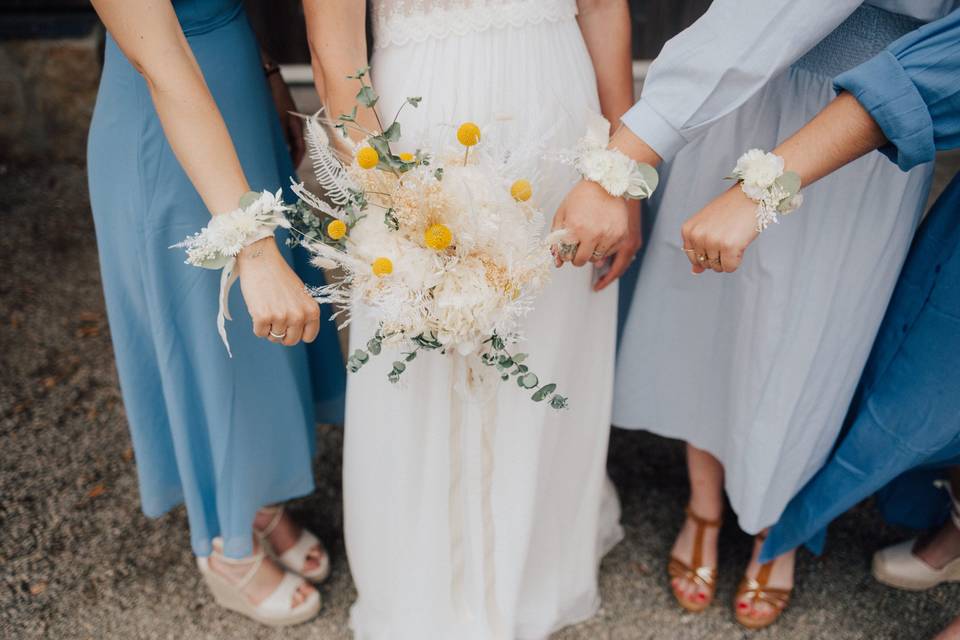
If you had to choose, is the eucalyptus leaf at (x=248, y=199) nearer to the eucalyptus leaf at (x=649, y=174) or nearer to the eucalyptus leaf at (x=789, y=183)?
the eucalyptus leaf at (x=649, y=174)

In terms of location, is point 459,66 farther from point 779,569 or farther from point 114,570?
point 114,570

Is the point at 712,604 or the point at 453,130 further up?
the point at 453,130

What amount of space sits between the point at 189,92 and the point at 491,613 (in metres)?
1.38

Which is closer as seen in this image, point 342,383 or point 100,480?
point 342,383

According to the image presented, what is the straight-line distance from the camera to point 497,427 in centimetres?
180

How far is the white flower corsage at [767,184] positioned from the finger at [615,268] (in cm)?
42

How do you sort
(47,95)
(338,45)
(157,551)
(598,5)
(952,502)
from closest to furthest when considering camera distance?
(338,45) → (598,5) → (952,502) → (157,551) → (47,95)

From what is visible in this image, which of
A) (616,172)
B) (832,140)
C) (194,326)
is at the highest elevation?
(832,140)

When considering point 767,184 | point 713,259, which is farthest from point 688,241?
point 767,184

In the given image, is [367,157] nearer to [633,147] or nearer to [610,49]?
[633,147]

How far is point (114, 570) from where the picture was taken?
90.9 inches

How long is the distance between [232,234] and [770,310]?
112cm

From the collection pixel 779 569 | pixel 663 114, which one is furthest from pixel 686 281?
pixel 779 569

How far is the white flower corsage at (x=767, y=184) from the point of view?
137 cm
